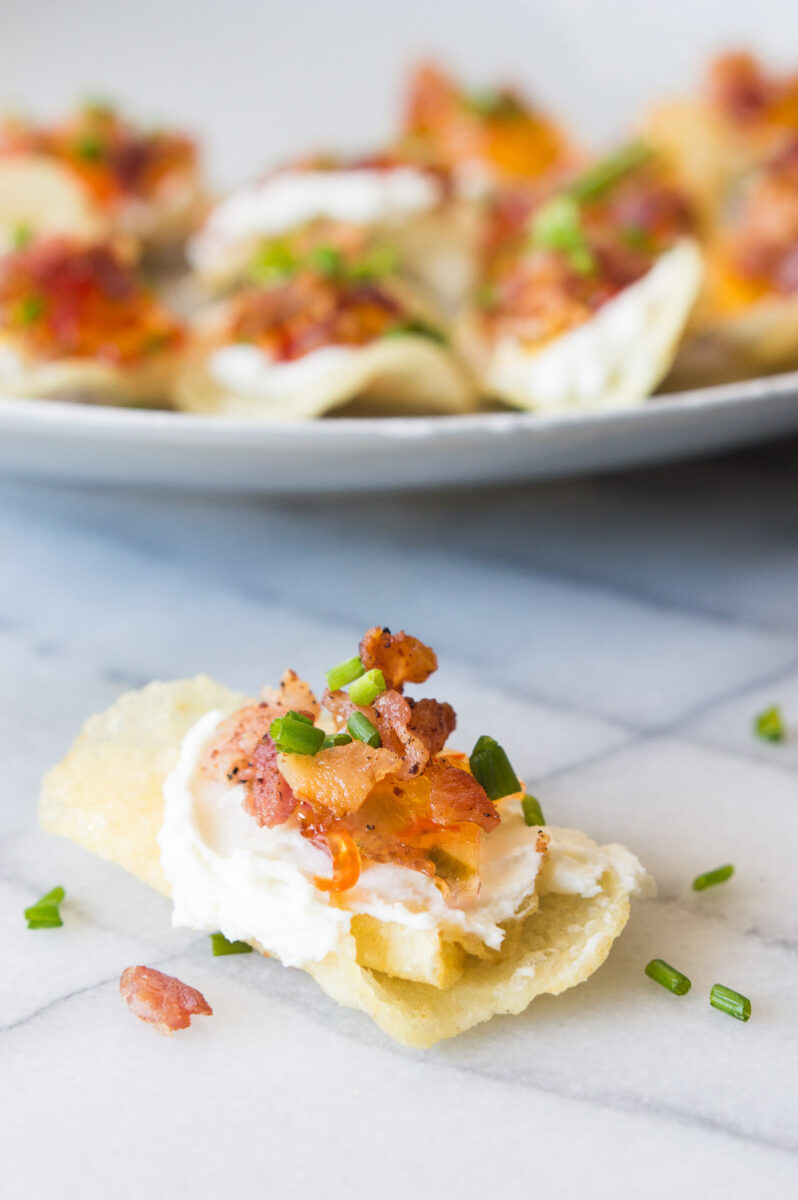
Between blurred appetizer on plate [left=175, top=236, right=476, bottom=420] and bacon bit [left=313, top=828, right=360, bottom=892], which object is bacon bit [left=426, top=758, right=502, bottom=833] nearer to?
bacon bit [left=313, top=828, right=360, bottom=892]

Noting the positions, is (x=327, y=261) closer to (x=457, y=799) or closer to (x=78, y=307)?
(x=78, y=307)

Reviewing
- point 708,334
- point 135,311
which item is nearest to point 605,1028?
point 708,334

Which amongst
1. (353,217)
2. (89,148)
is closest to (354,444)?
(353,217)

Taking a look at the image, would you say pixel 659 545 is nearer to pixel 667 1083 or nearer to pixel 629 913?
pixel 629 913

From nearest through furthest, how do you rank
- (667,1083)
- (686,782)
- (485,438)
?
(667,1083) → (686,782) → (485,438)

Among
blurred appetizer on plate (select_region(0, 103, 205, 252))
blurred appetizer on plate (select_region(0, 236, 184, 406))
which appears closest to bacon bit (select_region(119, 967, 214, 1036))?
blurred appetizer on plate (select_region(0, 236, 184, 406))

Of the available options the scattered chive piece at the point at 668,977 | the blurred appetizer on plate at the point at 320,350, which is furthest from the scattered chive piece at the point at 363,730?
the blurred appetizer on plate at the point at 320,350

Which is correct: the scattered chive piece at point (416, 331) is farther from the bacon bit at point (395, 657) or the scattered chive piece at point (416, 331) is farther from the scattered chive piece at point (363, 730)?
the scattered chive piece at point (363, 730)
